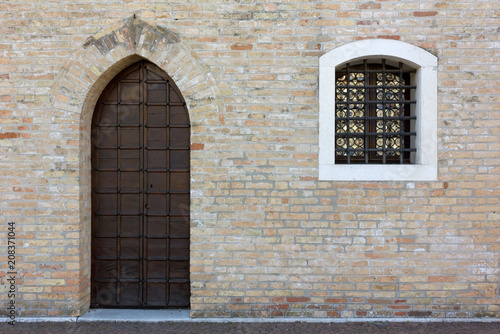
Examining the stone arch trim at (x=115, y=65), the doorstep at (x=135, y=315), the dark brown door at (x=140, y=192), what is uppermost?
the stone arch trim at (x=115, y=65)

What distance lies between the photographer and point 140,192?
465 cm

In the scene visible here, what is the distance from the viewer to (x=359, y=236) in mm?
4344

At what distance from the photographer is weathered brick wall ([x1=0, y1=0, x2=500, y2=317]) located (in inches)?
170

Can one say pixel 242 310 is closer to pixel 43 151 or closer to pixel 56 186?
pixel 56 186

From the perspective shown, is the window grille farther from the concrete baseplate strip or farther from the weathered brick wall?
the concrete baseplate strip

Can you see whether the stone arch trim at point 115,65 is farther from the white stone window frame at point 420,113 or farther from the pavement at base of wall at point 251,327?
the white stone window frame at point 420,113

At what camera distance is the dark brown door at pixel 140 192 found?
4.66 m

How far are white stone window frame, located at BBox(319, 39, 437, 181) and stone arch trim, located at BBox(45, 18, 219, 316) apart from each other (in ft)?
3.89

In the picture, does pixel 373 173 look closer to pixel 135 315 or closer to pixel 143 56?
pixel 143 56

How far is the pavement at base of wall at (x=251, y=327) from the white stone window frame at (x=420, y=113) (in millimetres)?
1546

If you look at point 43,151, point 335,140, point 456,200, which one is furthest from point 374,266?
point 43,151

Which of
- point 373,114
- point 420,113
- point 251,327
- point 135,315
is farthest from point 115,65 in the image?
point 420,113

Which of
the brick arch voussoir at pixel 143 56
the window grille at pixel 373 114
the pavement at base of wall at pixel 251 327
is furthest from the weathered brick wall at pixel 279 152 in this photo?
the window grille at pixel 373 114

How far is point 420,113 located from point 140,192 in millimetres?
3277
